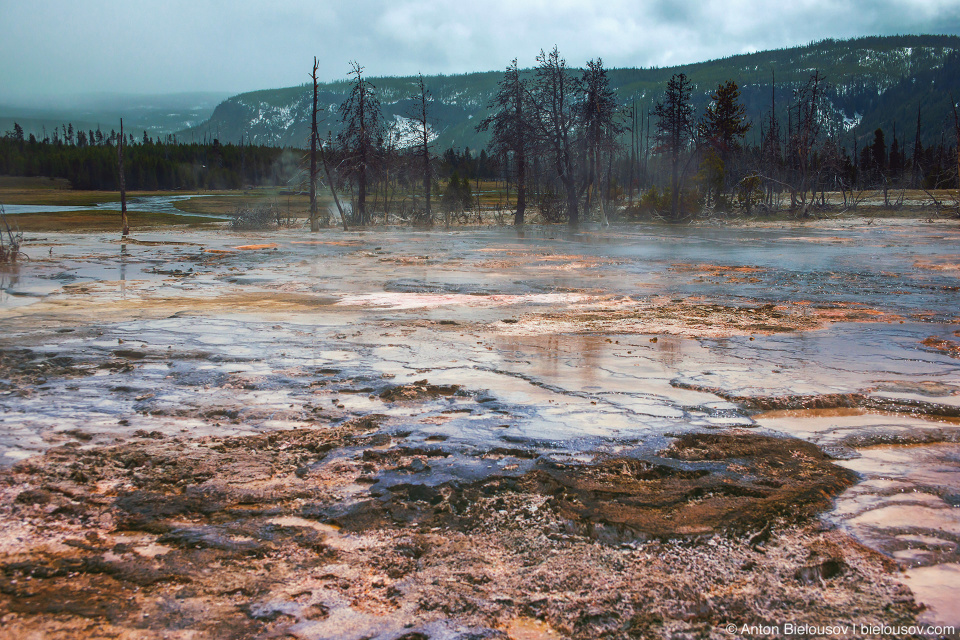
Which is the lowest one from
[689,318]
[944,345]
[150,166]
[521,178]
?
[944,345]

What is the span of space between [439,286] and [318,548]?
9.33 metres

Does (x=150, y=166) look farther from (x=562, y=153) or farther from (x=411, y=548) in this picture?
(x=411, y=548)

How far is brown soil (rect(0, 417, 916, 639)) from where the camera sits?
2.45 metres

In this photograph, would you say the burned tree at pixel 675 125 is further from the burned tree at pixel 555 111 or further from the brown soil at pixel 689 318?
the brown soil at pixel 689 318

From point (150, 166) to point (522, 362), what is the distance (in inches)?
4186

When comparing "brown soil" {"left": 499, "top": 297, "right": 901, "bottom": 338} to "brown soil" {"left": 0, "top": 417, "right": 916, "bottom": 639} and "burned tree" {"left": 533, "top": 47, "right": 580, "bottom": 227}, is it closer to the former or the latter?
"brown soil" {"left": 0, "top": 417, "right": 916, "bottom": 639}

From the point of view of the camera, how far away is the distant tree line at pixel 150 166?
94875 mm

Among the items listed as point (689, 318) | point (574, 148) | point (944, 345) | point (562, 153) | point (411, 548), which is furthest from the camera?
point (574, 148)

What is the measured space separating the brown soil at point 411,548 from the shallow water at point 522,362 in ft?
0.97

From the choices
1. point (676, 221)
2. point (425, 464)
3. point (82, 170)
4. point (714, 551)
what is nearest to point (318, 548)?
point (425, 464)

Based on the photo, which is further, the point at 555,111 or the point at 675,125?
the point at 675,125

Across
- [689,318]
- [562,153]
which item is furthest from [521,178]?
[689,318]

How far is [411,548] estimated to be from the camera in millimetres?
2924

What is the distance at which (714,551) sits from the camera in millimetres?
2904
